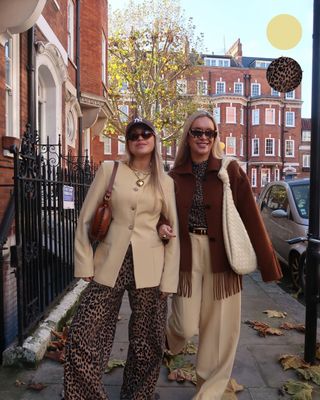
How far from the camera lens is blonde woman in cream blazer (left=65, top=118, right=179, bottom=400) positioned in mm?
2443

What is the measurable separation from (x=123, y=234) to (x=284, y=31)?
2832 mm

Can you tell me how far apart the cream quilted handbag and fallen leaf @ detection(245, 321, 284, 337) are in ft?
6.30

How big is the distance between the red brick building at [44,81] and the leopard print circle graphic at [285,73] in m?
2.53

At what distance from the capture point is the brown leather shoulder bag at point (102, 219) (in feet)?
7.93

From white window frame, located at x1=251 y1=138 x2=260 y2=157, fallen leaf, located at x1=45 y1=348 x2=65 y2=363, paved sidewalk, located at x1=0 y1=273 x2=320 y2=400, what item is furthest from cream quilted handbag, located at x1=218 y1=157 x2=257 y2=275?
white window frame, located at x1=251 y1=138 x2=260 y2=157

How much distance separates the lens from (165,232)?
2.53 meters

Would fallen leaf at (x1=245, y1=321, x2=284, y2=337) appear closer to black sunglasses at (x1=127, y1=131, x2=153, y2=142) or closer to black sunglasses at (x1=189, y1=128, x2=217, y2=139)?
black sunglasses at (x1=189, y1=128, x2=217, y2=139)

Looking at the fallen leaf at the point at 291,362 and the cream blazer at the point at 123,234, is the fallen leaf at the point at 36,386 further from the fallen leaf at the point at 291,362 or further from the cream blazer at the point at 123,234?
the fallen leaf at the point at 291,362

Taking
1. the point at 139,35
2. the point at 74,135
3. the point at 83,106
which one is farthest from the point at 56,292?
the point at 139,35

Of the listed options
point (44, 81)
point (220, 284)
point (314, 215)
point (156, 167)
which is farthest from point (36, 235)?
point (44, 81)

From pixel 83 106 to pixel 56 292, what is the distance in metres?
10.2

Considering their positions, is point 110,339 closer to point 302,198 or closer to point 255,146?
point 302,198

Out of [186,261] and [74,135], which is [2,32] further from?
[74,135]

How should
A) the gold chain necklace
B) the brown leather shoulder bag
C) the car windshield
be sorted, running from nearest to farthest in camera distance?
the brown leather shoulder bag, the gold chain necklace, the car windshield
